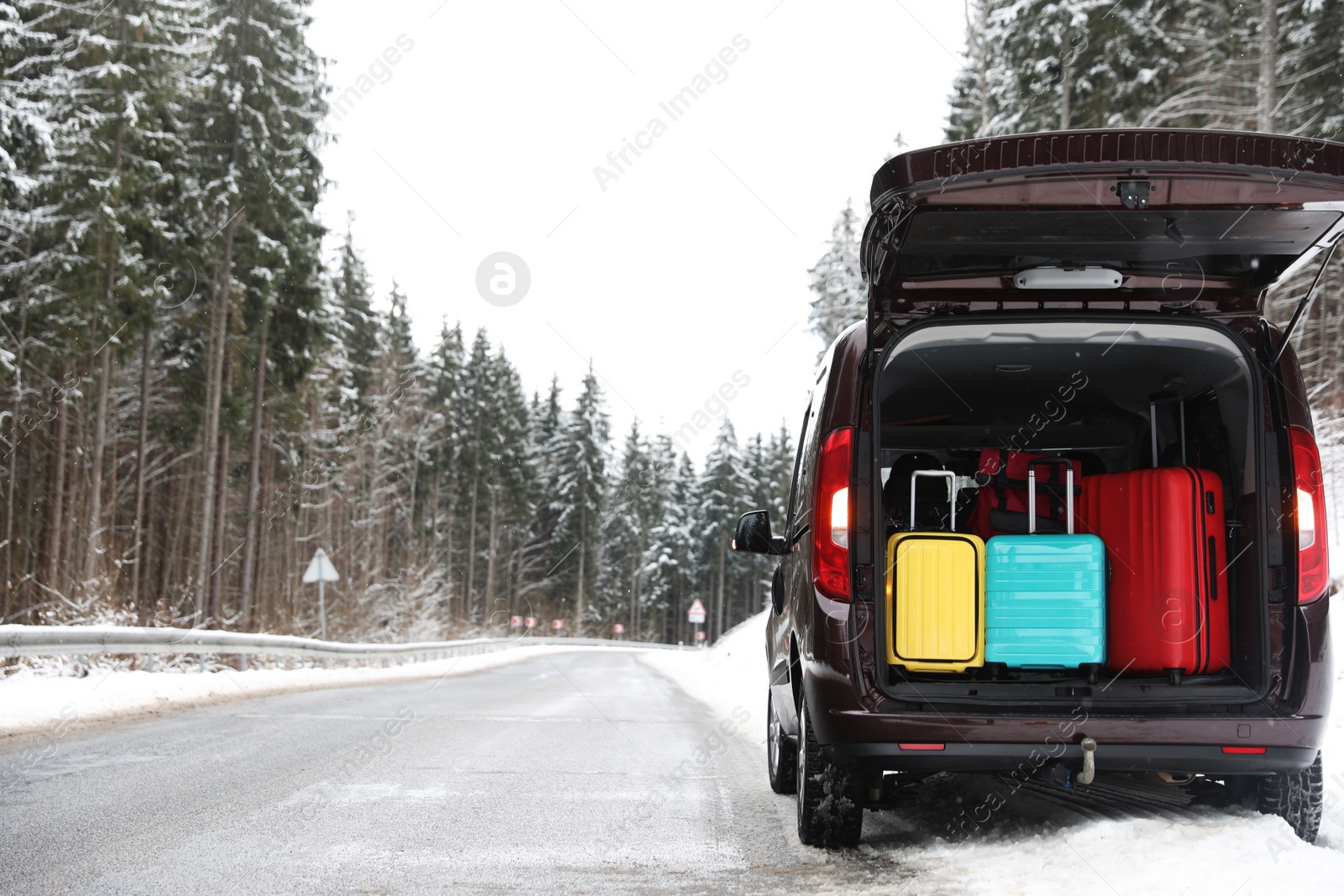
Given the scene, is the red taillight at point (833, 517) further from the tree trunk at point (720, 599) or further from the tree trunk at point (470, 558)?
the tree trunk at point (720, 599)

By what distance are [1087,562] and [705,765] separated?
3847mm

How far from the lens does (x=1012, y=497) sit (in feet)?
19.2

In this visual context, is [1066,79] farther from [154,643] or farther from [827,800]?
[827,800]

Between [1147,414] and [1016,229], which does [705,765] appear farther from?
[1016,229]

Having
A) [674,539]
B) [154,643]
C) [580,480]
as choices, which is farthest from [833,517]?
[674,539]

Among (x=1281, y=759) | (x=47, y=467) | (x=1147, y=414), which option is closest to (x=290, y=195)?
(x=47, y=467)

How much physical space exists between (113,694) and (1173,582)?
9.97 meters

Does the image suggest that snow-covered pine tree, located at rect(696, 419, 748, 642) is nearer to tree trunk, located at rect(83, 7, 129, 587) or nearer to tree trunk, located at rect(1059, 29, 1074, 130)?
tree trunk, located at rect(1059, 29, 1074, 130)

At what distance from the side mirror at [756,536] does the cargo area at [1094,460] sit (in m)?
0.65

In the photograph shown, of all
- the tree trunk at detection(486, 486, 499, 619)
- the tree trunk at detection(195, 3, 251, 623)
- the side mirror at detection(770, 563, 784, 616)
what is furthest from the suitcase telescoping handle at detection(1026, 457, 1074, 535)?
the tree trunk at detection(486, 486, 499, 619)

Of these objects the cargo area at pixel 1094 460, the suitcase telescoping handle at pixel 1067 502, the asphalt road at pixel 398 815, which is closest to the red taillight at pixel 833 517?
the cargo area at pixel 1094 460

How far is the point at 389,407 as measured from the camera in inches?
1999

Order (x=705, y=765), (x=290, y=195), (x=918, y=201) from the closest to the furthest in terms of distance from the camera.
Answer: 1. (x=918, y=201)
2. (x=705, y=765)
3. (x=290, y=195)

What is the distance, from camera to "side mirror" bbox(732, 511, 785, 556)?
6090 millimetres
